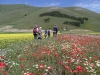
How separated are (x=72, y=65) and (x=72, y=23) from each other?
456 feet

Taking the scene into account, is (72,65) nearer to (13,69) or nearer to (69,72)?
(69,72)

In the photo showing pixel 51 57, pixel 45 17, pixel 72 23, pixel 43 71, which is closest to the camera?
pixel 43 71

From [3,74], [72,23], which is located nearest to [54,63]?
[3,74]

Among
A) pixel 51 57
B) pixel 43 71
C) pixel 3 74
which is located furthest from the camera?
Answer: pixel 51 57

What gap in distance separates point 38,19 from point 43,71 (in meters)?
151

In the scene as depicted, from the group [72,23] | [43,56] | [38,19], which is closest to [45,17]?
[38,19]

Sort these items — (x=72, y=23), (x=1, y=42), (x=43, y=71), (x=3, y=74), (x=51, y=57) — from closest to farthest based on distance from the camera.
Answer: (x=3, y=74) → (x=43, y=71) → (x=51, y=57) → (x=1, y=42) → (x=72, y=23)

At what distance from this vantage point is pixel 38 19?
518 feet

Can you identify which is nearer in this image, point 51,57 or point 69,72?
point 69,72

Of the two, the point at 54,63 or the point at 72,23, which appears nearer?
the point at 54,63

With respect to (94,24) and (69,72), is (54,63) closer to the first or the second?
(69,72)

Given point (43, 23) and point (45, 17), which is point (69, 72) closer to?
point (43, 23)

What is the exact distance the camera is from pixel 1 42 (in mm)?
23109

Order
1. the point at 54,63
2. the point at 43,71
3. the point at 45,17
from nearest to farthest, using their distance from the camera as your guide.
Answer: the point at 43,71 < the point at 54,63 < the point at 45,17
